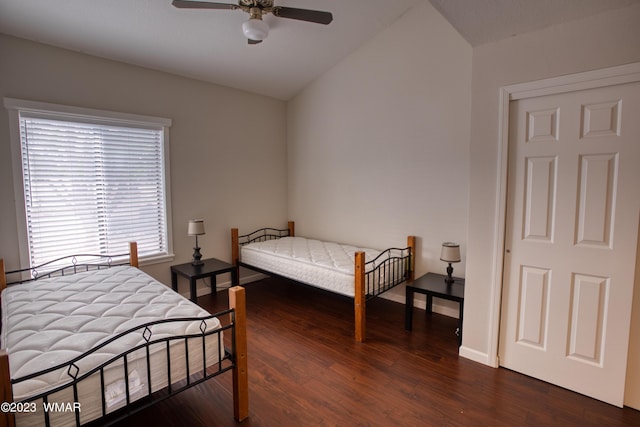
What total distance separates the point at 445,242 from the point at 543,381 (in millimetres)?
1430

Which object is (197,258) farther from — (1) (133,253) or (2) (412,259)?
(2) (412,259)

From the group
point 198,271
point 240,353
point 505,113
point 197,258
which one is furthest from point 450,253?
Result: point 197,258

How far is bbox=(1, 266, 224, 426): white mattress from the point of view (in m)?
1.48

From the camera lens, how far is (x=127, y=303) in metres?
2.25

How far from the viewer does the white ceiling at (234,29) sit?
6.78 feet

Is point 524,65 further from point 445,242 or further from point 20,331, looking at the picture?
point 20,331

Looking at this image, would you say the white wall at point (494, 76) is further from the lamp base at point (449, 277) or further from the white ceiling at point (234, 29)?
the lamp base at point (449, 277)

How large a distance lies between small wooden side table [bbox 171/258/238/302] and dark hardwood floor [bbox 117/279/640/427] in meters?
0.84

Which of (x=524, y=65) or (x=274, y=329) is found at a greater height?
(x=524, y=65)

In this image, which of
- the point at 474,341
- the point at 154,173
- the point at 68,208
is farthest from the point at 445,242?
the point at 68,208

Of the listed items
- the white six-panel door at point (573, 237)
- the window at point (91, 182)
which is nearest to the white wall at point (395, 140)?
the white six-panel door at point (573, 237)

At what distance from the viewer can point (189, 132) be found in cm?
394

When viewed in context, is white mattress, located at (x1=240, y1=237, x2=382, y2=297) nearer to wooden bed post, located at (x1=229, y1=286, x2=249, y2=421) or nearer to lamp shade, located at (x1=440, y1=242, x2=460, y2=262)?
lamp shade, located at (x1=440, y1=242, x2=460, y2=262)

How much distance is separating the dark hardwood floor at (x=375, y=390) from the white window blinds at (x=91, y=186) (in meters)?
1.82
